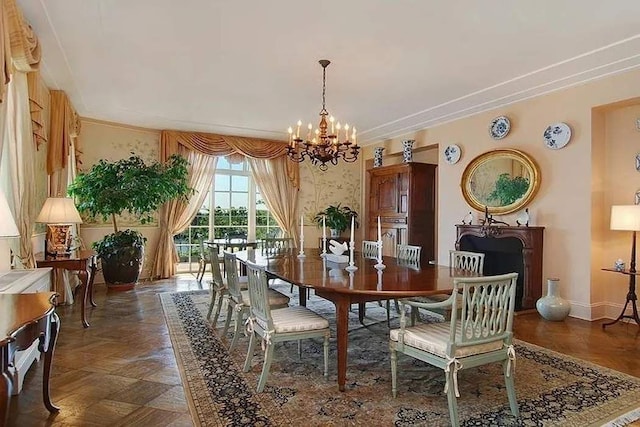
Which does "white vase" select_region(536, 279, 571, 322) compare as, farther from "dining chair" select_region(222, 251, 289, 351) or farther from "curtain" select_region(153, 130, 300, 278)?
"curtain" select_region(153, 130, 300, 278)

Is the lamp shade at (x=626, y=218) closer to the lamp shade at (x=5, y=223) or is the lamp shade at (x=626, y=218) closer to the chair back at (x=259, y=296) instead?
the chair back at (x=259, y=296)

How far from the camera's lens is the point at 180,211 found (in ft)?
21.5

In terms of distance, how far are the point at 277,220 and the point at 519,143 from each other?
14.2ft

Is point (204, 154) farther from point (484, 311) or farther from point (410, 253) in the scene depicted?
point (484, 311)

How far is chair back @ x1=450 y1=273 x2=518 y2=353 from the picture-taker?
2002 millimetres

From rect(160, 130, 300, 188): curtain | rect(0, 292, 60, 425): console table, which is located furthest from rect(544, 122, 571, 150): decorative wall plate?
rect(0, 292, 60, 425): console table

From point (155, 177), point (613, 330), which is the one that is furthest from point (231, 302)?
point (613, 330)

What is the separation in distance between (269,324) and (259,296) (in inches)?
7.6

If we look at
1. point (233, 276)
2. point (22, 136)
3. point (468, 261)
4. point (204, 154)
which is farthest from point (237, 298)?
point (204, 154)

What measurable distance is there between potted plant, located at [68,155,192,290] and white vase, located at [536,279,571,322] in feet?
15.7

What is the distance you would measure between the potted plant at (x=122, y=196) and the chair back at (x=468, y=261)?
3.90m

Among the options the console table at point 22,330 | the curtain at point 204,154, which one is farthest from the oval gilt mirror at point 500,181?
the console table at point 22,330

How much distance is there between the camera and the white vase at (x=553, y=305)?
3967 millimetres

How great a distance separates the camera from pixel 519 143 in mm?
4723
